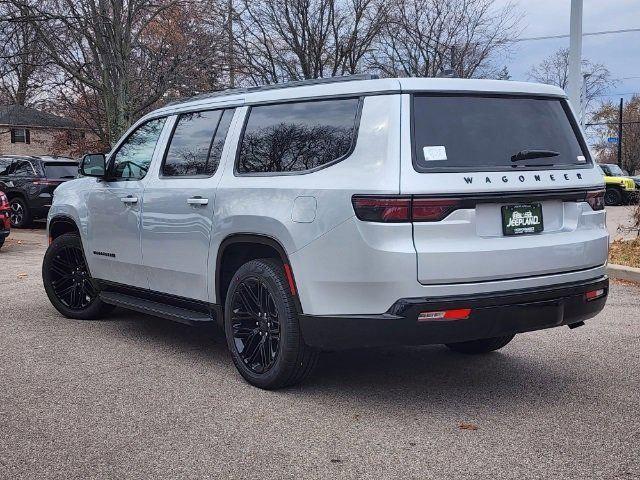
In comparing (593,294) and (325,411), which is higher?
(593,294)

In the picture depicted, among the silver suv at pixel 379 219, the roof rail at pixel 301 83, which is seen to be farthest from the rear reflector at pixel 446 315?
the roof rail at pixel 301 83

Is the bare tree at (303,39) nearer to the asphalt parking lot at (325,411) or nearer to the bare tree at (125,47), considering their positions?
the bare tree at (125,47)

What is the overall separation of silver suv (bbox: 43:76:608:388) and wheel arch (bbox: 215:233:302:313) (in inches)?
0.5

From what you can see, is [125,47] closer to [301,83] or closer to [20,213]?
[20,213]

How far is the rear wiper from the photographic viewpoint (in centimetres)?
429

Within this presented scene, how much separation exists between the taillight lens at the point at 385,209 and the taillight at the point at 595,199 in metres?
1.35

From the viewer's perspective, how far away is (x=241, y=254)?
4.93 metres

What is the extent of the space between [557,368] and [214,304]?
2.42 metres

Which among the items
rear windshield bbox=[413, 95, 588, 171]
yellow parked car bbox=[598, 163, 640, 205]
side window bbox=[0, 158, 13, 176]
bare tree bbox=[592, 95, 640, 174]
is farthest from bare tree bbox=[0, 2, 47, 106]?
bare tree bbox=[592, 95, 640, 174]

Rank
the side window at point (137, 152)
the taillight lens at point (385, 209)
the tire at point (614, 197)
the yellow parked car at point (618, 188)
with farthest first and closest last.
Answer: the tire at point (614, 197)
the yellow parked car at point (618, 188)
the side window at point (137, 152)
the taillight lens at point (385, 209)

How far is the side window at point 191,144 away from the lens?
5.28 metres

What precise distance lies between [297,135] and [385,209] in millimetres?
954

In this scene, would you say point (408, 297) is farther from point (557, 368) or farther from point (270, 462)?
point (557, 368)

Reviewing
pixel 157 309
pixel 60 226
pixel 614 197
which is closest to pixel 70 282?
pixel 60 226
